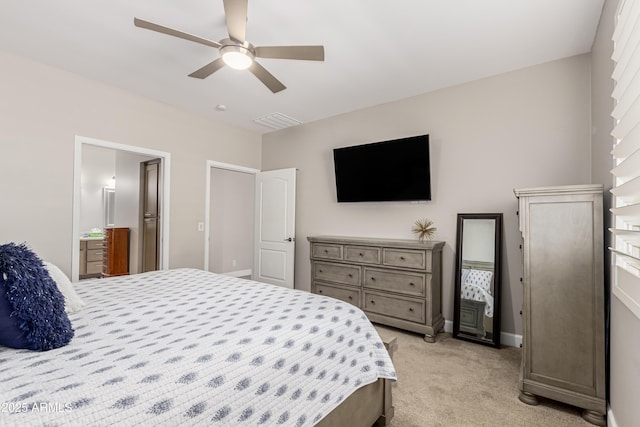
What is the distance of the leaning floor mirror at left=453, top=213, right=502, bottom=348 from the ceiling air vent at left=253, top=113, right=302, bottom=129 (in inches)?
102

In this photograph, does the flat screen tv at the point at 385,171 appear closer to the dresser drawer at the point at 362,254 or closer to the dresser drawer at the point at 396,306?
the dresser drawer at the point at 362,254

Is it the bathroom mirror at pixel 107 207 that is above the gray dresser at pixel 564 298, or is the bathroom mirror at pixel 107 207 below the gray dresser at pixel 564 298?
above

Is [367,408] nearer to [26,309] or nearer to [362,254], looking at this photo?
[26,309]

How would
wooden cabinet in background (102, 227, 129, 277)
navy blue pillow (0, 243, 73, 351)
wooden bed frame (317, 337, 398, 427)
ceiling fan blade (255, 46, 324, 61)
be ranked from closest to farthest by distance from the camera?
navy blue pillow (0, 243, 73, 351), wooden bed frame (317, 337, 398, 427), ceiling fan blade (255, 46, 324, 61), wooden cabinet in background (102, 227, 129, 277)

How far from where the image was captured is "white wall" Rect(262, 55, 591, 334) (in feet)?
8.85

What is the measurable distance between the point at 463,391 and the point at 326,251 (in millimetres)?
2032

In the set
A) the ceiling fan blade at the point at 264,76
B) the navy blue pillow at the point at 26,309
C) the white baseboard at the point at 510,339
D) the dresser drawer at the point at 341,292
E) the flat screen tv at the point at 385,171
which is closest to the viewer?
the navy blue pillow at the point at 26,309

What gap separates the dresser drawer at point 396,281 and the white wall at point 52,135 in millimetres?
2477

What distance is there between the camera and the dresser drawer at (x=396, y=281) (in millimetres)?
3066

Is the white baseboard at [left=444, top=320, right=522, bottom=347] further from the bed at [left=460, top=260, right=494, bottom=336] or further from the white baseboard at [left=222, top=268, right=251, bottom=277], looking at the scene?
the white baseboard at [left=222, top=268, right=251, bottom=277]

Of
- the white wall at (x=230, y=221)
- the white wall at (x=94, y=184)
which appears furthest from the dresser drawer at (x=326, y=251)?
the white wall at (x=94, y=184)

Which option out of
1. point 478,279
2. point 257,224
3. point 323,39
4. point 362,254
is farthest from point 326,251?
point 323,39

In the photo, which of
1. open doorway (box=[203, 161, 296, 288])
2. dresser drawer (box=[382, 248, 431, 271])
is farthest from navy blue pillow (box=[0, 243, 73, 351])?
open doorway (box=[203, 161, 296, 288])

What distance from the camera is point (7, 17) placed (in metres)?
2.23
